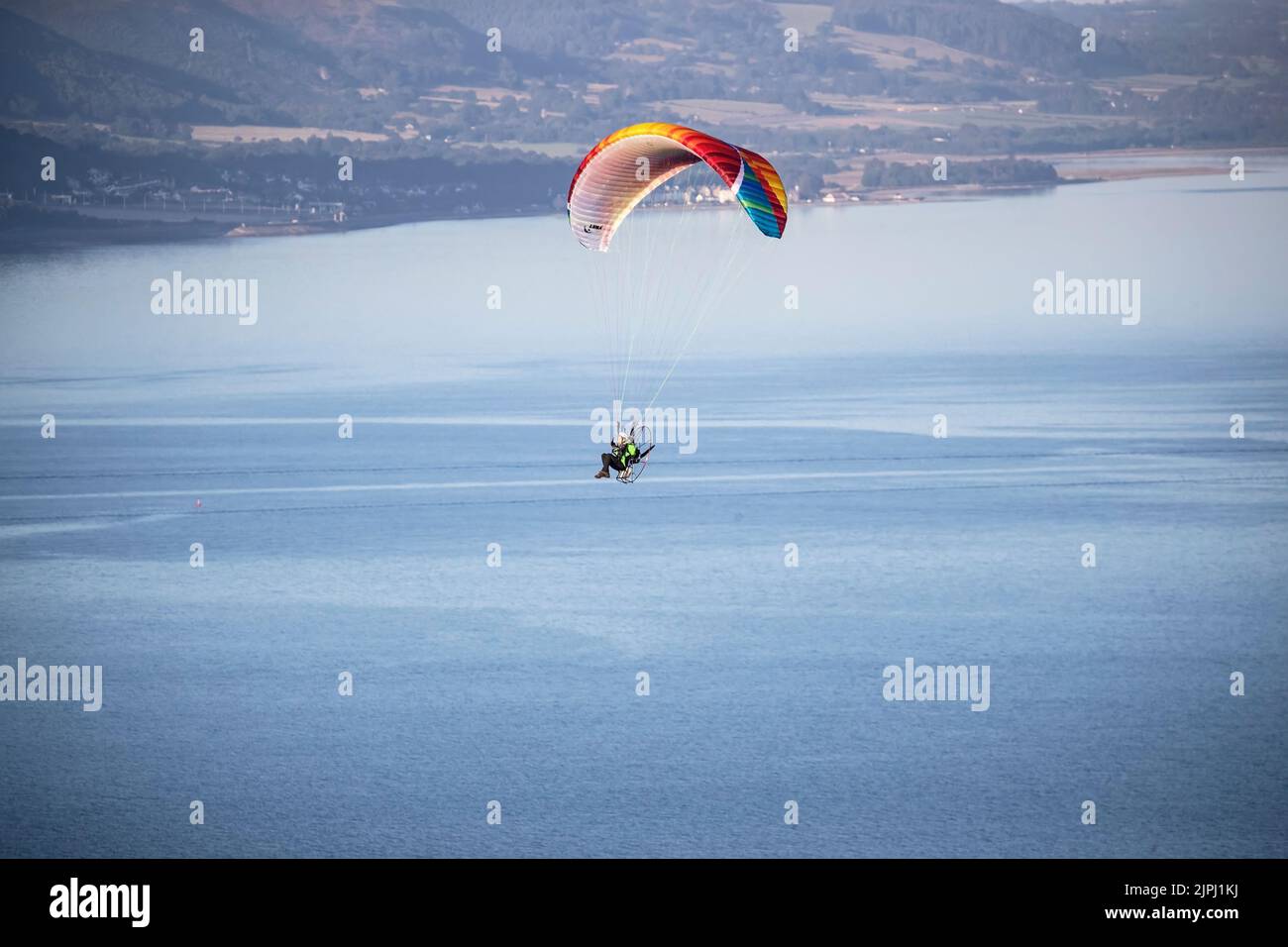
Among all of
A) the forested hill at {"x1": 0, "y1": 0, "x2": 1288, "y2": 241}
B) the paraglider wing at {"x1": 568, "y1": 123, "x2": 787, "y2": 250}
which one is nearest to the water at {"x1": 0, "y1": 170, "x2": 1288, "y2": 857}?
the paraglider wing at {"x1": 568, "y1": 123, "x2": 787, "y2": 250}

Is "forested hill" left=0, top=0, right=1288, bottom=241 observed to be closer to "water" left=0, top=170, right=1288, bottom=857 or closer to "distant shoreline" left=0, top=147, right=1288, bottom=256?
"distant shoreline" left=0, top=147, right=1288, bottom=256

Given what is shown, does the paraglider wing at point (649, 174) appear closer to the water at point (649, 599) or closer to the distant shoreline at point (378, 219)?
the water at point (649, 599)

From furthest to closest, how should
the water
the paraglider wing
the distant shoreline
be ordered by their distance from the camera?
the distant shoreline, the water, the paraglider wing

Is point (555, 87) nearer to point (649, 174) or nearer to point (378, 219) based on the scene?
point (378, 219)

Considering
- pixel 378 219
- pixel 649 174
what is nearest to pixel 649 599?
pixel 649 174

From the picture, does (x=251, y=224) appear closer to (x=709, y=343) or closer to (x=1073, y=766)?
(x=709, y=343)
